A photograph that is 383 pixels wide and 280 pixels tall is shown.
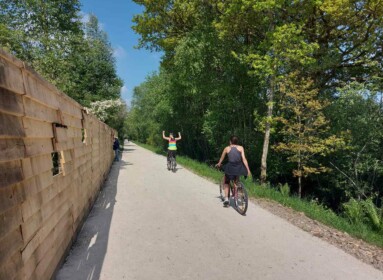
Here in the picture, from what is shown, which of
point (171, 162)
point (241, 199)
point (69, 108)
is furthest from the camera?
point (171, 162)

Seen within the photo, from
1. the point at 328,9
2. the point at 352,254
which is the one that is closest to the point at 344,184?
the point at 328,9

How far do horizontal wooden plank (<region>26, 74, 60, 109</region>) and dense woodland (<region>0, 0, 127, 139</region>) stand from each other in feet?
32.3

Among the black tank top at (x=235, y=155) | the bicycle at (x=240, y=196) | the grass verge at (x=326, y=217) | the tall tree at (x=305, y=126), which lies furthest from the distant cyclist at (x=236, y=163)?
the tall tree at (x=305, y=126)

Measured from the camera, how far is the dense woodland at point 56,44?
15.0 m

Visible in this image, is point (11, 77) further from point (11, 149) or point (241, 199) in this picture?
point (241, 199)

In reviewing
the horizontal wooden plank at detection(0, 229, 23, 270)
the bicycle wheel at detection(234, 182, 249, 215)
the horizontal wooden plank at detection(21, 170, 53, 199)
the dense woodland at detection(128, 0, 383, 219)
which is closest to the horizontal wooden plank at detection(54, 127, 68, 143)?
the horizontal wooden plank at detection(21, 170, 53, 199)

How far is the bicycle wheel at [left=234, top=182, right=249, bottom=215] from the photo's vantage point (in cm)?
752

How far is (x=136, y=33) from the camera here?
22141mm

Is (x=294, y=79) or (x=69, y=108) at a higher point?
(x=294, y=79)

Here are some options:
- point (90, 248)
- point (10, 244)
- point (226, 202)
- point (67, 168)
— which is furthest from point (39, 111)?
point (226, 202)

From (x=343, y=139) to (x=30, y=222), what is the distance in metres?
13.3

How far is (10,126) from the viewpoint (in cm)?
265

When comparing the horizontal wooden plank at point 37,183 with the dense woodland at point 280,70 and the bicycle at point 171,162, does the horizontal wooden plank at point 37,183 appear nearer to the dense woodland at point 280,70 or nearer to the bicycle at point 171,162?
the dense woodland at point 280,70

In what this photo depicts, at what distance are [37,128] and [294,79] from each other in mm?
13193
